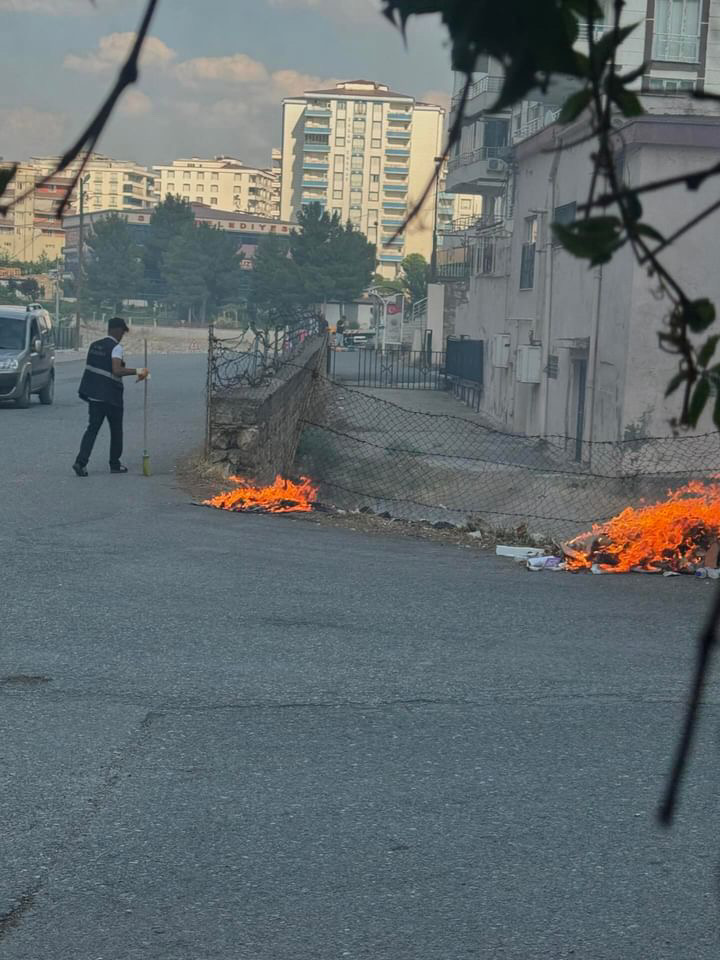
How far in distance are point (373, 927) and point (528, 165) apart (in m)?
25.9

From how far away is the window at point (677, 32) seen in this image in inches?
1656

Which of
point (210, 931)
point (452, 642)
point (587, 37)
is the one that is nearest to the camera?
point (587, 37)

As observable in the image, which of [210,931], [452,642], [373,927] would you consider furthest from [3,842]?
[452,642]

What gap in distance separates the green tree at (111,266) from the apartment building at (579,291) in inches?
2987

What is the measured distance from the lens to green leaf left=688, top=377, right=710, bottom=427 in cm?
129

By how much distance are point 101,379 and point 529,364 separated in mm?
12835

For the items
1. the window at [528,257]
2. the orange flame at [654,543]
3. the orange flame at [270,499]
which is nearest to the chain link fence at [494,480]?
the orange flame at [270,499]

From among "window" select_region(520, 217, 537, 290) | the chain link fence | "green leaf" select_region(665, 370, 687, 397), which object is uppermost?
"window" select_region(520, 217, 537, 290)

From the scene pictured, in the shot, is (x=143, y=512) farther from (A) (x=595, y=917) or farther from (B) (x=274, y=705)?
(A) (x=595, y=917)

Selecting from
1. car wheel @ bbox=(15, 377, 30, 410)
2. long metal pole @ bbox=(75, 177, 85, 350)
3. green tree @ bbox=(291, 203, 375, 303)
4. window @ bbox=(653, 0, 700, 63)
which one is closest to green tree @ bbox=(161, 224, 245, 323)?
green tree @ bbox=(291, 203, 375, 303)

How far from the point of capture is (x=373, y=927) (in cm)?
430

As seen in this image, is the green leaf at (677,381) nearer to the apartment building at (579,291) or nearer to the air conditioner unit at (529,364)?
the apartment building at (579,291)

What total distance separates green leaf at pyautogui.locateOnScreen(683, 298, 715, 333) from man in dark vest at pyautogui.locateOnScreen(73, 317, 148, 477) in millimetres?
14490

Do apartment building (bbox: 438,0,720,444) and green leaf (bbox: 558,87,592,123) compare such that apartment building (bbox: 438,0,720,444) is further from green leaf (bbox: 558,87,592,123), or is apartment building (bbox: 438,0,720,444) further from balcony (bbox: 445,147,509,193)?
green leaf (bbox: 558,87,592,123)
